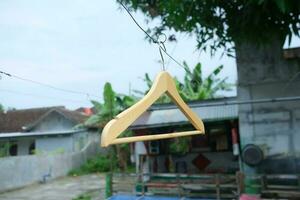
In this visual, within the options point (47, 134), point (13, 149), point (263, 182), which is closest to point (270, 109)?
point (263, 182)

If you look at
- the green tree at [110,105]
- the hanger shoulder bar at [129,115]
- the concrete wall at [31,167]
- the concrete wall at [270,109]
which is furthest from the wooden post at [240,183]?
the concrete wall at [31,167]

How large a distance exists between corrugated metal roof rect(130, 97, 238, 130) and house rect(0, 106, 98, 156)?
11.5 metres

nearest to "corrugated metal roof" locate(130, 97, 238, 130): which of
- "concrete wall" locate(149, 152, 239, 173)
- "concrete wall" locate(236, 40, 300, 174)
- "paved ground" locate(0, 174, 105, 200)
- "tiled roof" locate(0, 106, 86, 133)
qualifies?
"concrete wall" locate(236, 40, 300, 174)

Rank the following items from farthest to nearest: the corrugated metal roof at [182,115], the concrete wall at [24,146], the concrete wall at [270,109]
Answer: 1. the concrete wall at [24,146]
2. the corrugated metal roof at [182,115]
3. the concrete wall at [270,109]

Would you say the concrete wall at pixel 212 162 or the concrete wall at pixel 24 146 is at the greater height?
the concrete wall at pixel 24 146

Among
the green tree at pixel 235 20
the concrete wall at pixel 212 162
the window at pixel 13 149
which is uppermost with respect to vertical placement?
the green tree at pixel 235 20

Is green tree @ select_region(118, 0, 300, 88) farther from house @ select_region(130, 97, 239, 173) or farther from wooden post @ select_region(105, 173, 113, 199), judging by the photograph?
house @ select_region(130, 97, 239, 173)

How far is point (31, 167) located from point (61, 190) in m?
2.22

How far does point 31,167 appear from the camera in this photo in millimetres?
13695

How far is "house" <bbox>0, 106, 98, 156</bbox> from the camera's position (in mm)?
19469

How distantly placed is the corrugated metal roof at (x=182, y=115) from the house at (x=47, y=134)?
11.5m

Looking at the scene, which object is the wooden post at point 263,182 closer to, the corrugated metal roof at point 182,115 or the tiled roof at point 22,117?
the corrugated metal roof at point 182,115

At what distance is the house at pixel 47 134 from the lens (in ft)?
63.9

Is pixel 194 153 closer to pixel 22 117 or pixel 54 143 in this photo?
pixel 54 143
